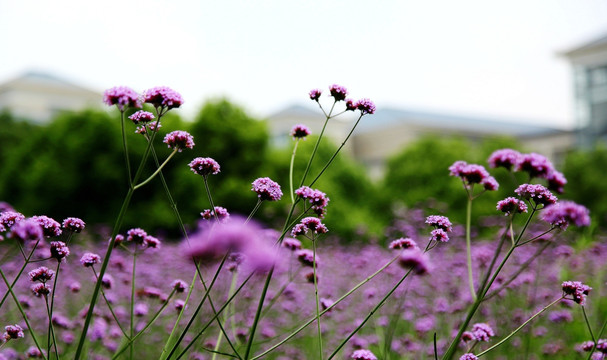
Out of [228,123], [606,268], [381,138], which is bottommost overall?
[381,138]

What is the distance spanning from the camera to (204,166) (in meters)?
1.37

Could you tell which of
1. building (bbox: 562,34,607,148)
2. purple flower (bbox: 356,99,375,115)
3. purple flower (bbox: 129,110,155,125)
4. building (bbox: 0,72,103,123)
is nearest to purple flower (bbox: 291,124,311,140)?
purple flower (bbox: 356,99,375,115)

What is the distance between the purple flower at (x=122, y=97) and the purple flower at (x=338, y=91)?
1.91 feet

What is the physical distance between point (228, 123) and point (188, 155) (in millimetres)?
1518

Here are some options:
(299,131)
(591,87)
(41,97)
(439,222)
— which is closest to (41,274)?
(299,131)

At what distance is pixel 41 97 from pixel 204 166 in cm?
3556

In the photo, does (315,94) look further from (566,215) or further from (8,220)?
(8,220)

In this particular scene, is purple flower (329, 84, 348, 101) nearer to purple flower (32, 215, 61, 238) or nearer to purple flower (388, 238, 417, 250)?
purple flower (388, 238, 417, 250)

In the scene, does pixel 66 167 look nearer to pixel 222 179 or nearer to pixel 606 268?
pixel 222 179

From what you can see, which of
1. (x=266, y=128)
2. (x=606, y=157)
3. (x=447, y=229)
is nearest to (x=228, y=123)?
(x=266, y=128)

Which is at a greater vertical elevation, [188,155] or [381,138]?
[188,155]

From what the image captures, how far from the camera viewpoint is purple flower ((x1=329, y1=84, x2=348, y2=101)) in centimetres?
153

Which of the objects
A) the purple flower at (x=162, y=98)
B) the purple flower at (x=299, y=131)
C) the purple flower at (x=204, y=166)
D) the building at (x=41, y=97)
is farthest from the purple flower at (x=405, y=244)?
the building at (x=41, y=97)

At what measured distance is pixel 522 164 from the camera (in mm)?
1416
